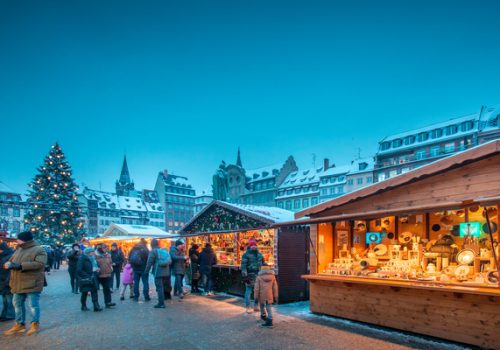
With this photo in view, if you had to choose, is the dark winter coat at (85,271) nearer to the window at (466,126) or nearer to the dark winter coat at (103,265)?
the dark winter coat at (103,265)

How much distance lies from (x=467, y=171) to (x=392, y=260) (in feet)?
8.36

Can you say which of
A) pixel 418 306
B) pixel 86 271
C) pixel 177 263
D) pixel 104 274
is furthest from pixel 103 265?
pixel 418 306

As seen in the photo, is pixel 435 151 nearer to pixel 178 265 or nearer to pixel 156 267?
pixel 178 265

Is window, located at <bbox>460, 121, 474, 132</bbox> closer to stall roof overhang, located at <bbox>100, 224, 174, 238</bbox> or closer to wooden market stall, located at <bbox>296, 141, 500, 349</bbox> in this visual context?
stall roof overhang, located at <bbox>100, 224, 174, 238</bbox>

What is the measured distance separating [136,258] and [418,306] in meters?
Result: 7.72

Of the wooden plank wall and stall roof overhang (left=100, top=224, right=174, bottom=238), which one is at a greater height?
stall roof overhang (left=100, top=224, right=174, bottom=238)

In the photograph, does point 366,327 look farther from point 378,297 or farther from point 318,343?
point 318,343

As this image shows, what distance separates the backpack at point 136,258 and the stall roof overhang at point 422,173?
514 centimetres

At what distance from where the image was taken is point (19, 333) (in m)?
7.24

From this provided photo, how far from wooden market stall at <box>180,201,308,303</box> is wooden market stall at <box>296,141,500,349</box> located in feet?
6.36

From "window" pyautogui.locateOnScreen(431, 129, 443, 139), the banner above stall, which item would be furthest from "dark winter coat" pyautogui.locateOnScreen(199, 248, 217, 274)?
"window" pyautogui.locateOnScreen(431, 129, 443, 139)

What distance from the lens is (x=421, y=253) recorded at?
7.96 metres

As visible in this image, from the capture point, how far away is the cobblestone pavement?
648cm

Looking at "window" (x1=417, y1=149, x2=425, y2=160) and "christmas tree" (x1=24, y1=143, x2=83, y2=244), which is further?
"window" (x1=417, y1=149, x2=425, y2=160)
